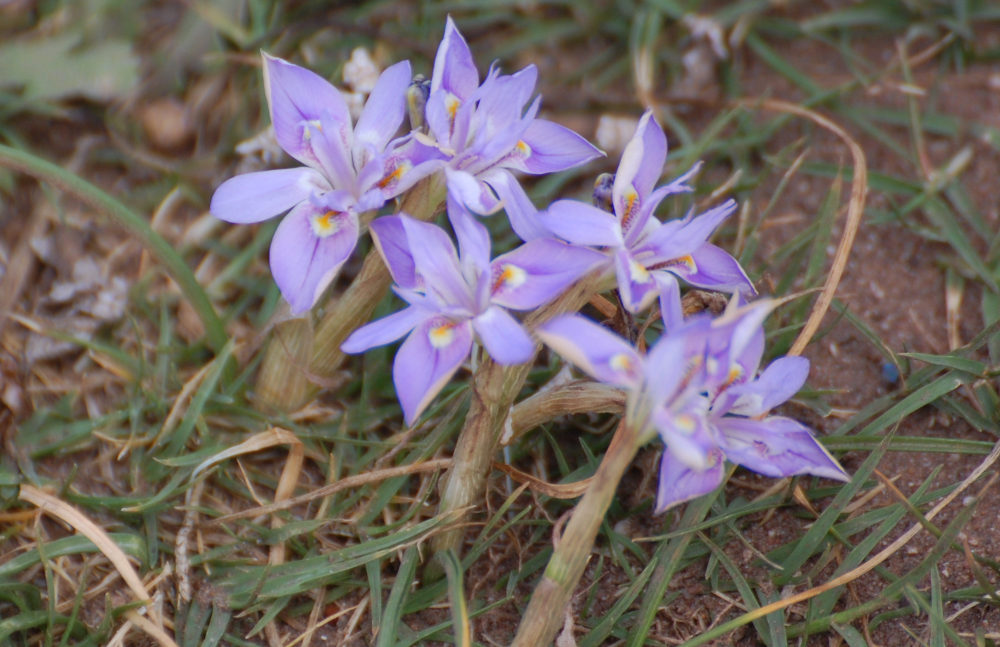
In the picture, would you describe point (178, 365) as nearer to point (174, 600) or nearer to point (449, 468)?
point (174, 600)

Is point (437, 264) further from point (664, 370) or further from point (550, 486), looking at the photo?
point (550, 486)

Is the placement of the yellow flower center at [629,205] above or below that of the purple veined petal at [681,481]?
above

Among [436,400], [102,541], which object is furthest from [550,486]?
[102,541]

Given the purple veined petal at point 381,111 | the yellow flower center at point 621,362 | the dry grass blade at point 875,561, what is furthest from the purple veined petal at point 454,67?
the dry grass blade at point 875,561

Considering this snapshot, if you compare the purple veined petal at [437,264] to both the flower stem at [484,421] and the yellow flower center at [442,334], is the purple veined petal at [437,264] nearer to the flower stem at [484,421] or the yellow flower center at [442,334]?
the yellow flower center at [442,334]

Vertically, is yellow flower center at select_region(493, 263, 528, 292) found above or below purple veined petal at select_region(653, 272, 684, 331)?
above

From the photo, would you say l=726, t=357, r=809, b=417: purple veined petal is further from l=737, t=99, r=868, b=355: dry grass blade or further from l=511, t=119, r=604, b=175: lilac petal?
l=511, t=119, r=604, b=175: lilac petal

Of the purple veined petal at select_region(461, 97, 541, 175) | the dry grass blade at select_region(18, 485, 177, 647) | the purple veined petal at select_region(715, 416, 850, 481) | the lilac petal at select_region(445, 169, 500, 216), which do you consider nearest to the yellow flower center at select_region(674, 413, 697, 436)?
the purple veined petal at select_region(715, 416, 850, 481)
